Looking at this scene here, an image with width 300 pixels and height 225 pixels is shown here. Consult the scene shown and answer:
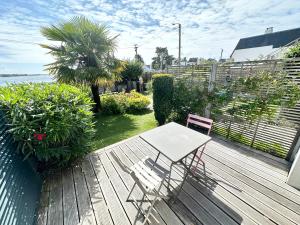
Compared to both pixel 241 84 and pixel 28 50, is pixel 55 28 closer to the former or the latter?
pixel 241 84

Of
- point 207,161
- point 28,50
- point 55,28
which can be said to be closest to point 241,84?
point 207,161

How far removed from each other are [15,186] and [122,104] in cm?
490

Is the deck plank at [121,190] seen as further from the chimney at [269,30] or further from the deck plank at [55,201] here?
the chimney at [269,30]

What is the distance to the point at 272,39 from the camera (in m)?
17.3

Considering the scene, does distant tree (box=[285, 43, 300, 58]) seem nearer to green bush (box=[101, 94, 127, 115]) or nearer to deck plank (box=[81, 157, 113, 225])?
green bush (box=[101, 94, 127, 115])

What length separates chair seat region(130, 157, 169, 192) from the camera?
143cm

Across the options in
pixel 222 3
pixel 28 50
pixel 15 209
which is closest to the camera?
pixel 15 209

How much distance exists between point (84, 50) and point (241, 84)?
5091mm

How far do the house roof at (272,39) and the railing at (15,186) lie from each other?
24.4m

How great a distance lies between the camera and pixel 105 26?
4.93 metres

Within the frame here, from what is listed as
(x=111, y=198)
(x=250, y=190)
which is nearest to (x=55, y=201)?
(x=111, y=198)

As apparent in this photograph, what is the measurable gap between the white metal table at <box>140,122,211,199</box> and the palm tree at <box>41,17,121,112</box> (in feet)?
13.3

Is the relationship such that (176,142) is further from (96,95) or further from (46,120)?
(96,95)

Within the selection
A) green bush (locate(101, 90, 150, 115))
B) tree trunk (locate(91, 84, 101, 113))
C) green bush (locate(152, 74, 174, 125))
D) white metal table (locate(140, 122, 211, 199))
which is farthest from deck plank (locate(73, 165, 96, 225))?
tree trunk (locate(91, 84, 101, 113))
